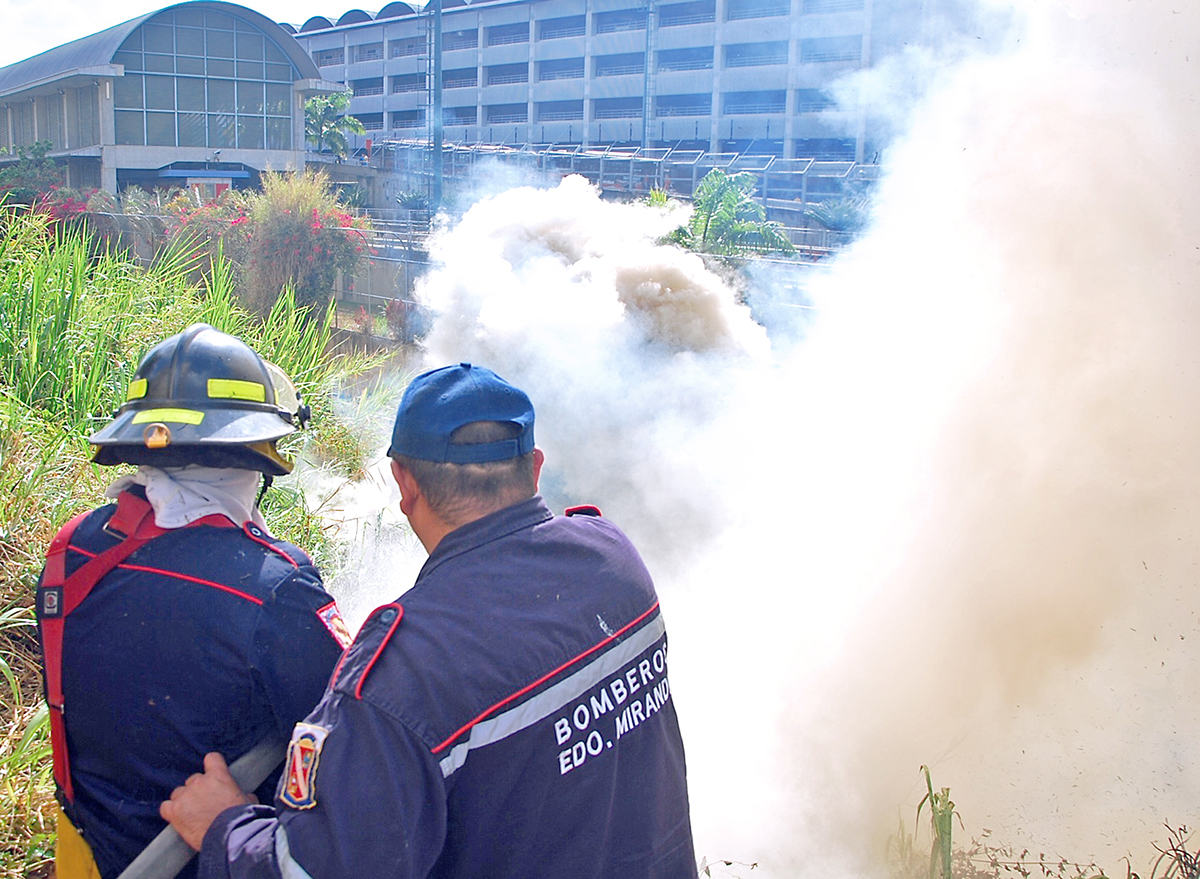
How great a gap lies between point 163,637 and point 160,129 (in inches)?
1003

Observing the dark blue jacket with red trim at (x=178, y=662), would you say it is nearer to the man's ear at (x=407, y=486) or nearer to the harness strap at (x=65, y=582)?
Result: the harness strap at (x=65, y=582)

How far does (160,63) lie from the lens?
2309 cm

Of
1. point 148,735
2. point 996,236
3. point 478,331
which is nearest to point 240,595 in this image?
point 148,735

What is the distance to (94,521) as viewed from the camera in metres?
1.79

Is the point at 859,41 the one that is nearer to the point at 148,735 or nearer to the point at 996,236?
the point at 996,236

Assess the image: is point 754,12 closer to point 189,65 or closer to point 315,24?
point 189,65

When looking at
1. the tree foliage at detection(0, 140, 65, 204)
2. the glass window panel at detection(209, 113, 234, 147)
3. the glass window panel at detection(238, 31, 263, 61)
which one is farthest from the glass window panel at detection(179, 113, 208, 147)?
the tree foliage at detection(0, 140, 65, 204)

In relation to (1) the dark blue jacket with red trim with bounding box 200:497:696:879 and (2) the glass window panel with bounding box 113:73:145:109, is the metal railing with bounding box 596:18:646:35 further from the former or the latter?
(1) the dark blue jacket with red trim with bounding box 200:497:696:879

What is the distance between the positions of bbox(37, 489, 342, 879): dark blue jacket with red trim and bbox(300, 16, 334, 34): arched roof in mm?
53201

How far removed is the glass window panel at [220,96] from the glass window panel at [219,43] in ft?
2.09

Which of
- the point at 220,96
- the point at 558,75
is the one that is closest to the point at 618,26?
the point at 558,75

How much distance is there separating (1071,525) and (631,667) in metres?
3.75

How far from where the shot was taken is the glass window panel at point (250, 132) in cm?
2494

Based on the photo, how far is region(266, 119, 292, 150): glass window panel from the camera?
1006 inches
